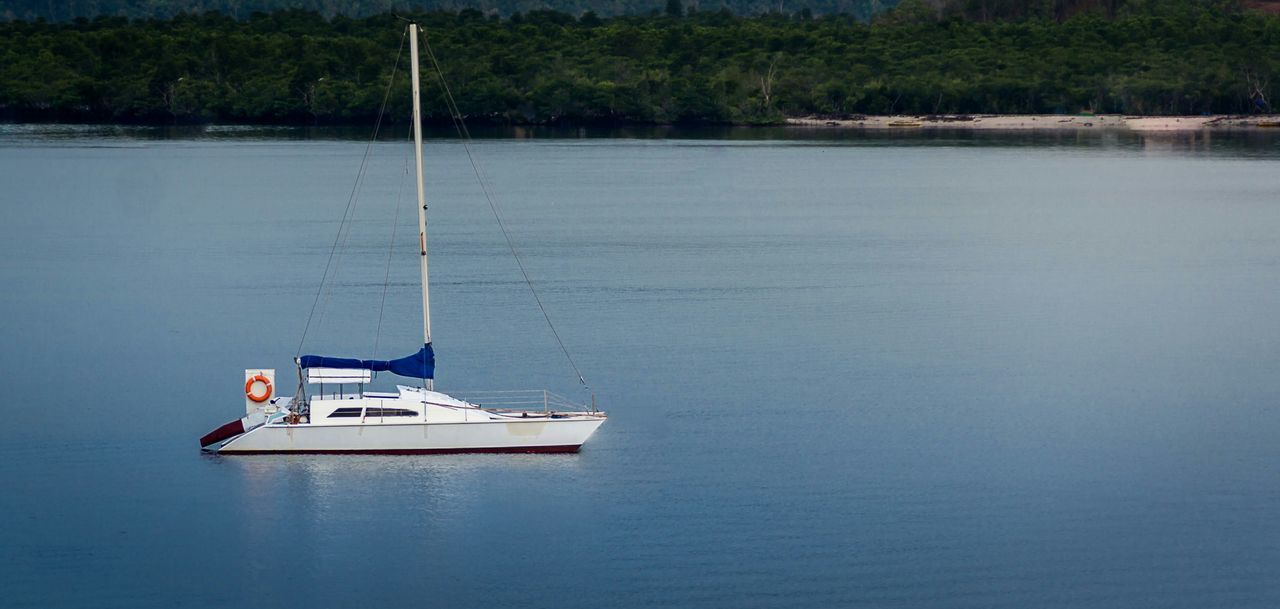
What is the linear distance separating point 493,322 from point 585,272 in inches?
422

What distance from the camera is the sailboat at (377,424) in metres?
30.5

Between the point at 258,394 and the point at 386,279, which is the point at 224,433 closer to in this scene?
the point at 258,394

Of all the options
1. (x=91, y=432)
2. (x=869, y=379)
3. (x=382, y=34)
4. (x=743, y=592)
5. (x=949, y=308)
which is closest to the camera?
(x=743, y=592)

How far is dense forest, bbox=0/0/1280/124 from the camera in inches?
5974

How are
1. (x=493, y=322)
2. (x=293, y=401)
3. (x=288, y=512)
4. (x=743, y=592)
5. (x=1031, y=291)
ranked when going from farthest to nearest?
(x=1031, y=291)
(x=493, y=322)
(x=293, y=401)
(x=288, y=512)
(x=743, y=592)

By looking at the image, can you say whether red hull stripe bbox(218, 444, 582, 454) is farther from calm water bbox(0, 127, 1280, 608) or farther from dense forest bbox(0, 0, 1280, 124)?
dense forest bbox(0, 0, 1280, 124)

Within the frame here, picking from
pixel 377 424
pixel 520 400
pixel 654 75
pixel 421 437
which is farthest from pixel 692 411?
pixel 654 75

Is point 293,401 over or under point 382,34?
under

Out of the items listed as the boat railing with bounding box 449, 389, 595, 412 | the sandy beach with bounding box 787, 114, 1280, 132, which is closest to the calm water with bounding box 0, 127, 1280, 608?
the boat railing with bounding box 449, 389, 595, 412

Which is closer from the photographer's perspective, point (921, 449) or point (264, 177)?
point (921, 449)

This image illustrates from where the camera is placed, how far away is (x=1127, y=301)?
2003 inches

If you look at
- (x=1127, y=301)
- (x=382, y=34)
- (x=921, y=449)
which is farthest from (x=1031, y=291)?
(x=382, y=34)

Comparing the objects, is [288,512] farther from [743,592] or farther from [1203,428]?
A: [1203,428]

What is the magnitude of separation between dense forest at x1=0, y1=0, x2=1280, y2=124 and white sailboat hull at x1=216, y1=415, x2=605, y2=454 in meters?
122
